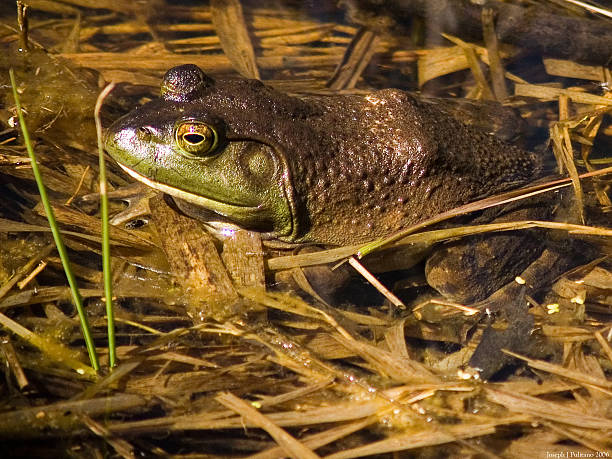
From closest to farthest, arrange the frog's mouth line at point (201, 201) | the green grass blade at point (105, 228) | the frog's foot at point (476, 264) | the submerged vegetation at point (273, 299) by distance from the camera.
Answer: the green grass blade at point (105, 228) < the submerged vegetation at point (273, 299) < the frog's mouth line at point (201, 201) < the frog's foot at point (476, 264)

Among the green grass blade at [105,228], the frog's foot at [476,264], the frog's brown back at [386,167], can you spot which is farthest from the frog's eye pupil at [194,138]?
the frog's foot at [476,264]

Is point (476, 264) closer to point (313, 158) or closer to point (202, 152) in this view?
point (313, 158)

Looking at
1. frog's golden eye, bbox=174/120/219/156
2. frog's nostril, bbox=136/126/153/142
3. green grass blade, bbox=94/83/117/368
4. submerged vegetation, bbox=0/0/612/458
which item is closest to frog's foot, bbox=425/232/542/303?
submerged vegetation, bbox=0/0/612/458

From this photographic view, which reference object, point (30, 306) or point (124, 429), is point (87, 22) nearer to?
point (30, 306)

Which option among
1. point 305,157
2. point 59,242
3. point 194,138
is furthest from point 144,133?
point 59,242

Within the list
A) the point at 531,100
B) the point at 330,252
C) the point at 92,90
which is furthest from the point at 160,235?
the point at 531,100

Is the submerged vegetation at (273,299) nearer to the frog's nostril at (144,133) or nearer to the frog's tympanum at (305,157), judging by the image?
the frog's tympanum at (305,157)

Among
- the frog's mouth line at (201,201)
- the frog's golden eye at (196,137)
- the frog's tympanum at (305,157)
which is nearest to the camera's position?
the frog's golden eye at (196,137)
